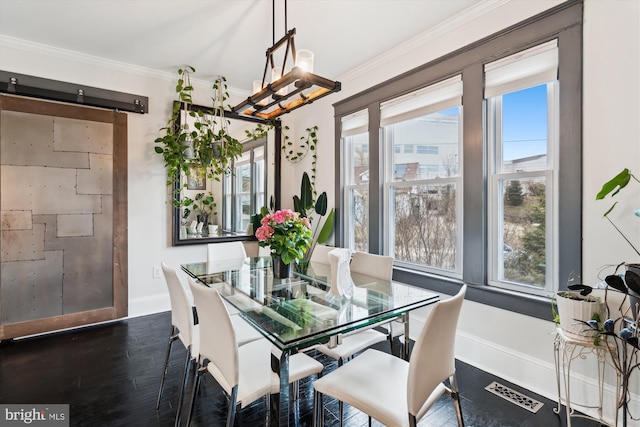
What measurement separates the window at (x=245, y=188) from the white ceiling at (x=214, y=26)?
127 cm

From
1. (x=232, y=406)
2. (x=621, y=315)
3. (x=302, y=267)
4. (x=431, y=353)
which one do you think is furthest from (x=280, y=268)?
(x=621, y=315)

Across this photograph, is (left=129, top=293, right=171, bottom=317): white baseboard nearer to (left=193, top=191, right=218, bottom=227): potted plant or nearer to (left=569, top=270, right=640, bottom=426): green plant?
(left=193, top=191, right=218, bottom=227): potted plant

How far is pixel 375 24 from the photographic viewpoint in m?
2.68

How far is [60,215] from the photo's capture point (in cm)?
317

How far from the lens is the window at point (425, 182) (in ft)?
9.09

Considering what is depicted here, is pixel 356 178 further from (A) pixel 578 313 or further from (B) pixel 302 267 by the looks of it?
(A) pixel 578 313

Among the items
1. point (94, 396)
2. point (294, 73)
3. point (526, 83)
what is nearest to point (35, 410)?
point (94, 396)

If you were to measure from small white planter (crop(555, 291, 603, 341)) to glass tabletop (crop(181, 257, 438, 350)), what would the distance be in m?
0.68

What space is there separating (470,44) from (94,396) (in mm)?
3814

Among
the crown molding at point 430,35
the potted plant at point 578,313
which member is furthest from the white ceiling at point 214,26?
the potted plant at point 578,313

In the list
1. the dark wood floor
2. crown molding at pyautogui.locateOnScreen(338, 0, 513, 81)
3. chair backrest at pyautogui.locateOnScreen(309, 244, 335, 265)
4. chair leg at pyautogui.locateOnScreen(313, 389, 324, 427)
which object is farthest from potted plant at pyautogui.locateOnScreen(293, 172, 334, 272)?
chair leg at pyautogui.locateOnScreen(313, 389, 324, 427)

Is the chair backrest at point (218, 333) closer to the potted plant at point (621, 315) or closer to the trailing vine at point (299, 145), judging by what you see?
the potted plant at point (621, 315)

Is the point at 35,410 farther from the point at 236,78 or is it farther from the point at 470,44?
the point at 470,44

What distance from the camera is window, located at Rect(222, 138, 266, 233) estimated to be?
13.8 ft
